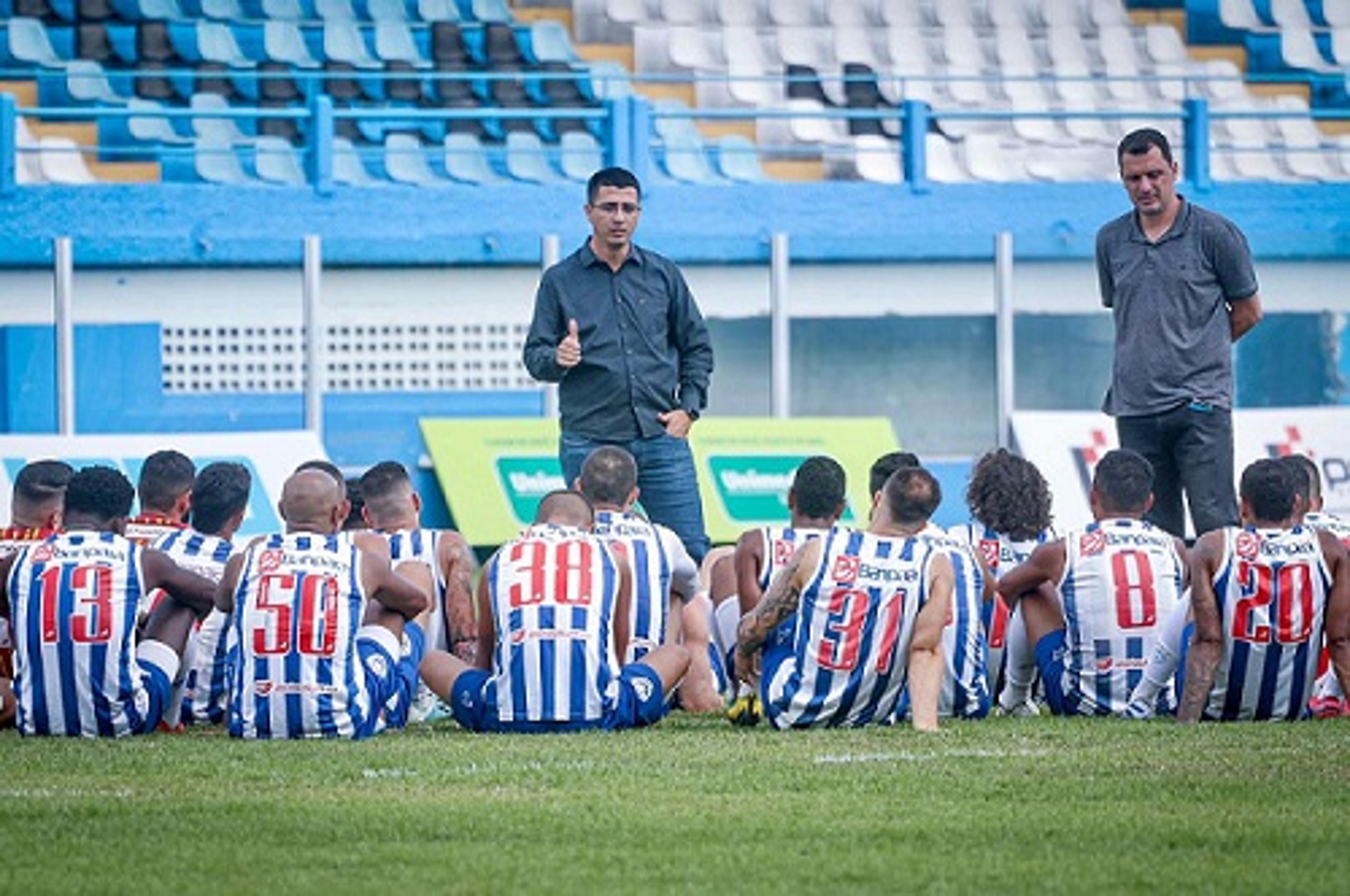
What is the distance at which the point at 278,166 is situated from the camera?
21578 mm

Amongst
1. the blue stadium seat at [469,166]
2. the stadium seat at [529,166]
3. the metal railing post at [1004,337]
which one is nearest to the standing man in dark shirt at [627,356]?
the metal railing post at [1004,337]

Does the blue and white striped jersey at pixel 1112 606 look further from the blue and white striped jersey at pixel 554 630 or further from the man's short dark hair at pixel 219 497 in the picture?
the man's short dark hair at pixel 219 497

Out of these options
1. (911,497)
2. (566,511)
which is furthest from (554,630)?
(911,497)

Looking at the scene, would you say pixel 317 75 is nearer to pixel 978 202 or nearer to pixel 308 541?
pixel 978 202

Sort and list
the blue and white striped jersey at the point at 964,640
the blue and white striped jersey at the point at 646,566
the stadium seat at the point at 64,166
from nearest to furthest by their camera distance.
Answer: the blue and white striped jersey at the point at 964,640, the blue and white striped jersey at the point at 646,566, the stadium seat at the point at 64,166

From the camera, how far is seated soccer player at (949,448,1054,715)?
444 inches

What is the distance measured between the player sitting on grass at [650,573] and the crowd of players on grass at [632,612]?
0.01 meters

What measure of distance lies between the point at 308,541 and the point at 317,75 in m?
11.1

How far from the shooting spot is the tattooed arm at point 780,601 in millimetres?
10234

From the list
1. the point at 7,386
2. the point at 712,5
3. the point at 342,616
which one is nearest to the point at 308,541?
the point at 342,616

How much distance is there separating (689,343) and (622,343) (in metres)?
0.34

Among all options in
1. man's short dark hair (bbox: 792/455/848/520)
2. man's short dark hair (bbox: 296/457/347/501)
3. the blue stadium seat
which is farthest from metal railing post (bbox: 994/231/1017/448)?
man's short dark hair (bbox: 296/457/347/501)

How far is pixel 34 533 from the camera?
11000mm

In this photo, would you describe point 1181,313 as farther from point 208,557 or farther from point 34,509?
point 34,509
